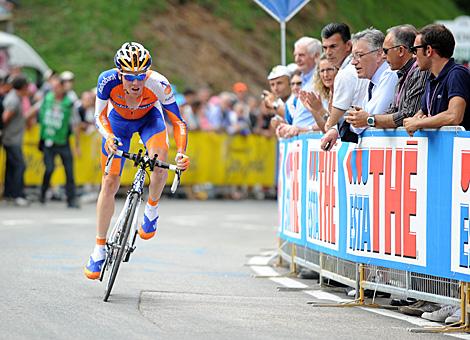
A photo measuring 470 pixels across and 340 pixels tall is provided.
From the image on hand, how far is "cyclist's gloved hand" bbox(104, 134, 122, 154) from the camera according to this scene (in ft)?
34.5

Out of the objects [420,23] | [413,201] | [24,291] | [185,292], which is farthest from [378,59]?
[420,23]

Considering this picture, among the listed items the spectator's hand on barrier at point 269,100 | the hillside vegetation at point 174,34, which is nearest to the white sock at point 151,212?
the spectator's hand on barrier at point 269,100

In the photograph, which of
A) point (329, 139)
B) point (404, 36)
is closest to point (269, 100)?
point (329, 139)

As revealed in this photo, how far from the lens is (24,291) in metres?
10.6

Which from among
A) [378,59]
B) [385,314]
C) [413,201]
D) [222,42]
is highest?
[222,42]

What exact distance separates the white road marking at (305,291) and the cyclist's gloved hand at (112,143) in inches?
86.4

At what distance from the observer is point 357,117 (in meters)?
10.3

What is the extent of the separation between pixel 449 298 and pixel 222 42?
35.1m

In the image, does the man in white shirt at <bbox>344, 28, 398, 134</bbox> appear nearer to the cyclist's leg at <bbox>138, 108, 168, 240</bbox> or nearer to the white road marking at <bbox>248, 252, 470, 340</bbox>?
the white road marking at <bbox>248, 252, 470, 340</bbox>

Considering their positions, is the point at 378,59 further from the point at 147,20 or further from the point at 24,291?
the point at 147,20

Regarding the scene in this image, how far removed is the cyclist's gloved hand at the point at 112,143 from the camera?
1052 cm

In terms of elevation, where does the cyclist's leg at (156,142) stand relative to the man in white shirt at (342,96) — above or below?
below

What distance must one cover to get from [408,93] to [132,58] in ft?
7.50

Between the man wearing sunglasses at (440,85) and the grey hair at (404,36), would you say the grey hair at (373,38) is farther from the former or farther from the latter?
the man wearing sunglasses at (440,85)
